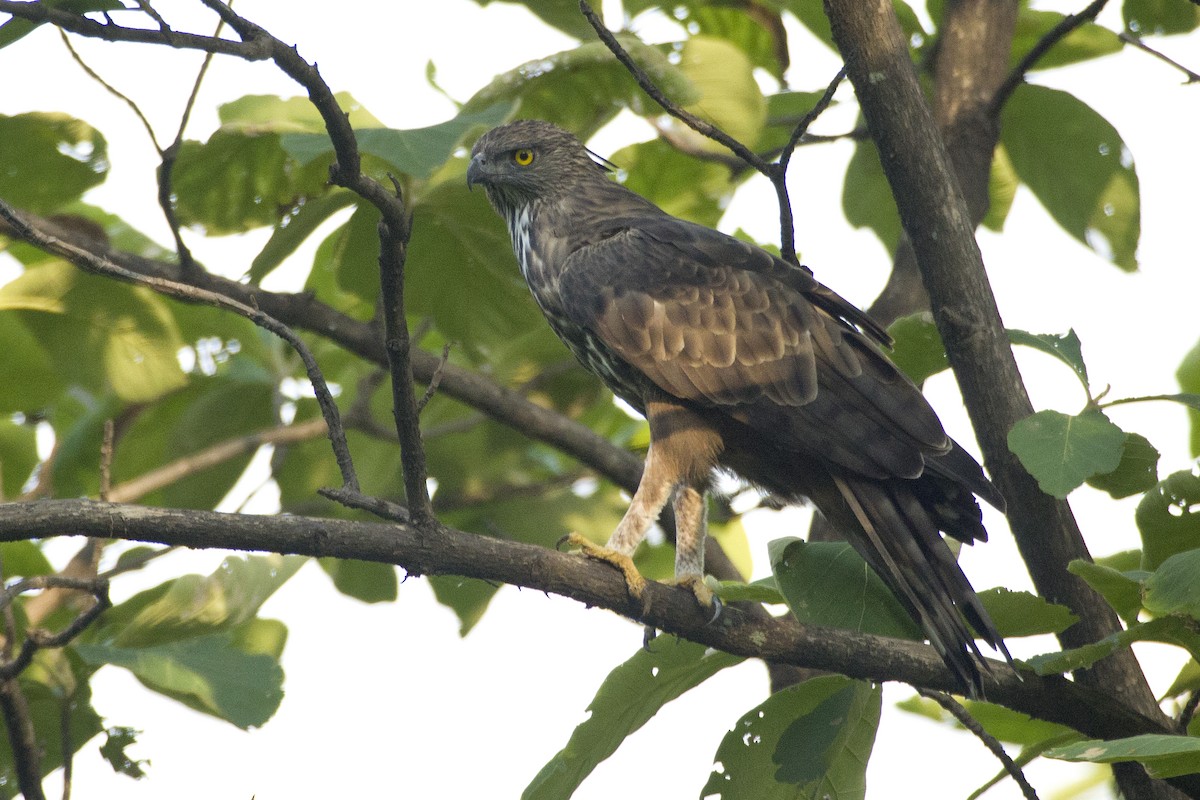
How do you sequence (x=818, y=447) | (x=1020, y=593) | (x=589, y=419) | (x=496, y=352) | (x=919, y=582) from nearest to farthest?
(x=1020, y=593) → (x=919, y=582) → (x=818, y=447) → (x=496, y=352) → (x=589, y=419)

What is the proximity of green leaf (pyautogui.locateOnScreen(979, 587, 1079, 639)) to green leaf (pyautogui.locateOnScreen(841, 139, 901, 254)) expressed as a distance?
2354 mm

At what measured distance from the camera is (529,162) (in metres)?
5.19

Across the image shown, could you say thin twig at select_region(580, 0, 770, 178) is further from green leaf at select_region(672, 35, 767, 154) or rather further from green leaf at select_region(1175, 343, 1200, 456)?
green leaf at select_region(1175, 343, 1200, 456)

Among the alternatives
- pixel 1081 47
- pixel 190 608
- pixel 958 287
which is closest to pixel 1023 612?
pixel 958 287

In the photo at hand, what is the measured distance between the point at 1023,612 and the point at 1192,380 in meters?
1.47

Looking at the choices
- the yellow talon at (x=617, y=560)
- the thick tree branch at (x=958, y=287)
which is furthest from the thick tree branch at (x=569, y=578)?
the thick tree branch at (x=958, y=287)

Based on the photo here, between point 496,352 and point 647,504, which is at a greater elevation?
point 496,352

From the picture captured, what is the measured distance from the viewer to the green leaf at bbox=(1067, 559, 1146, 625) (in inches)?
115

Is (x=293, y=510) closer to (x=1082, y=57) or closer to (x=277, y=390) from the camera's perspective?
(x=277, y=390)

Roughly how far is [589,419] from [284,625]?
187cm

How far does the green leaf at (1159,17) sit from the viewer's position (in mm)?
4793

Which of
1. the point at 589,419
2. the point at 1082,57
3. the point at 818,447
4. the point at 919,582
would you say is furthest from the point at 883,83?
the point at 589,419

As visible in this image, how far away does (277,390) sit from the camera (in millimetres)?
5090

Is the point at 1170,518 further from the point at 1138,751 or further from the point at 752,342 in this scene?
the point at 752,342
